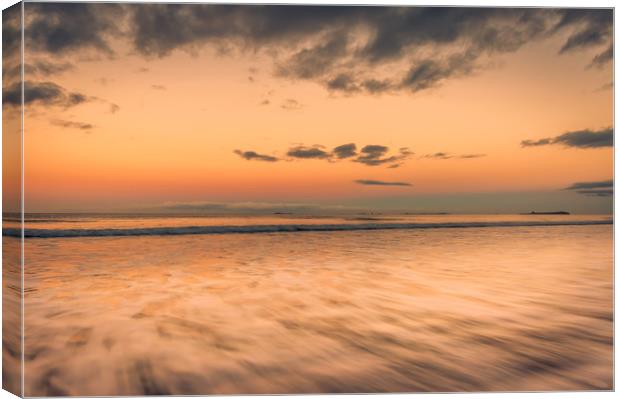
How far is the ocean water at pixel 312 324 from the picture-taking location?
1586mm

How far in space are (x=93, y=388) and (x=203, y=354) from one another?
0.41 meters

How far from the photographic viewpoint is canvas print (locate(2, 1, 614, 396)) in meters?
1.69

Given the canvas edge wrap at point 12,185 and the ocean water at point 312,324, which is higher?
the canvas edge wrap at point 12,185

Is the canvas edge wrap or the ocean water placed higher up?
the canvas edge wrap

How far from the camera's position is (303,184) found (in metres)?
4.30

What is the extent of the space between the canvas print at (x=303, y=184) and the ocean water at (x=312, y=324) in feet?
0.04

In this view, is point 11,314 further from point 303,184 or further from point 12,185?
point 303,184

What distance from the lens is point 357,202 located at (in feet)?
15.9

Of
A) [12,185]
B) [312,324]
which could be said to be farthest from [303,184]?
[12,185]

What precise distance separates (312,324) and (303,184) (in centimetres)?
235

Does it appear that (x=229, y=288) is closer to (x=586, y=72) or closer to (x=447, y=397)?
(x=447, y=397)

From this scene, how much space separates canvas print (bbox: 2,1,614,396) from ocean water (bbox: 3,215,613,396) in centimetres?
1

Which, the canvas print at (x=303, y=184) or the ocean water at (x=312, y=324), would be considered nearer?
the ocean water at (x=312, y=324)

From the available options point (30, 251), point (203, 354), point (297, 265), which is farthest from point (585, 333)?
point (30, 251)
